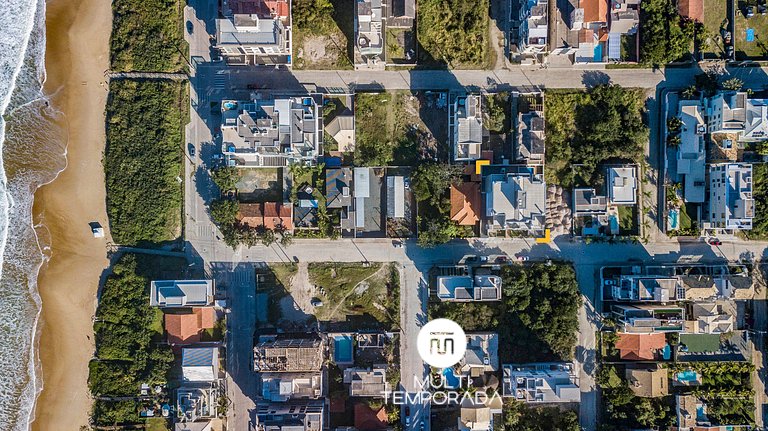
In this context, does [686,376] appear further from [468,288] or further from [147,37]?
[147,37]

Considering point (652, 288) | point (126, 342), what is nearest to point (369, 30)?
point (652, 288)

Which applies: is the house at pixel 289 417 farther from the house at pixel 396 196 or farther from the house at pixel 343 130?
the house at pixel 343 130

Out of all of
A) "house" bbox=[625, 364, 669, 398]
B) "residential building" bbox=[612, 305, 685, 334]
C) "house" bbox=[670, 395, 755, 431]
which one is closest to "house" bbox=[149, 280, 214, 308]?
"residential building" bbox=[612, 305, 685, 334]

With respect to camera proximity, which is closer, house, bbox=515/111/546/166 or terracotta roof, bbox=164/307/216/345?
house, bbox=515/111/546/166

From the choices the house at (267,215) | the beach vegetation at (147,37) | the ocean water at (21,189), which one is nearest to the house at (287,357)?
the house at (267,215)

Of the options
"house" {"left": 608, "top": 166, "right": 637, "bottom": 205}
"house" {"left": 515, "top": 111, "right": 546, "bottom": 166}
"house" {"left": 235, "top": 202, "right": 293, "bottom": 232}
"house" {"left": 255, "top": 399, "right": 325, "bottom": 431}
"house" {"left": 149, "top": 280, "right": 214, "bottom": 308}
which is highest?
"house" {"left": 515, "top": 111, "right": 546, "bottom": 166}

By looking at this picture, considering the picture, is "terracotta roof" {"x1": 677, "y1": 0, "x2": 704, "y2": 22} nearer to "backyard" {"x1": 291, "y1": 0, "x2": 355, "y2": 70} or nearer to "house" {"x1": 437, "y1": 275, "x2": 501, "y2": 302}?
"house" {"x1": 437, "y1": 275, "x2": 501, "y2": 302}

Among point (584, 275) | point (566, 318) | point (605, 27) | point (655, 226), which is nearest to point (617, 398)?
point (566, 318)
